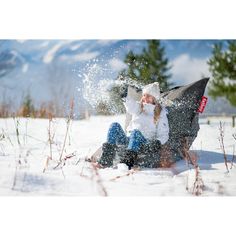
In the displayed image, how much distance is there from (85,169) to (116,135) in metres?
0.33

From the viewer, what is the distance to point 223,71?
13.3 feet

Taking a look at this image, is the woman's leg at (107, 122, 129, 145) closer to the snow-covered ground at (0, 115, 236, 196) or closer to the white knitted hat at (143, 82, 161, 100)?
the snow-covered ground at (0, 115, 236, 196)

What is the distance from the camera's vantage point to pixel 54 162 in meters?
3.88

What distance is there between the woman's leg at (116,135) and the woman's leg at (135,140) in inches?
3.2

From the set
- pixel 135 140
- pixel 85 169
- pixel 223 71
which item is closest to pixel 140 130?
pixel 135 140

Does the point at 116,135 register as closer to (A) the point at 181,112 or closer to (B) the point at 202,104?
(A) the point at 181,112

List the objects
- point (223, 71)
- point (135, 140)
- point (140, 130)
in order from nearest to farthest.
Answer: point (135, 140) < point (140, 130) < point (223, 71)

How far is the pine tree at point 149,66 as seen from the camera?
3.99 meters

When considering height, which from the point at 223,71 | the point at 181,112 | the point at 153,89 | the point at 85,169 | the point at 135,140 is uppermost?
the point at 223,71

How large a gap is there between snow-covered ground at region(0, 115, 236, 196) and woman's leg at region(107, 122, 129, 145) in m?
0.12
